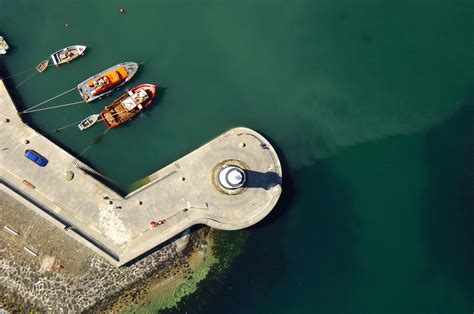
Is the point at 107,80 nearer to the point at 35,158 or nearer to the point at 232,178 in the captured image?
the point at 35,158

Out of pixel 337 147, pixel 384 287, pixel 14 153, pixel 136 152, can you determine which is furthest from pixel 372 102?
pixel 14 153

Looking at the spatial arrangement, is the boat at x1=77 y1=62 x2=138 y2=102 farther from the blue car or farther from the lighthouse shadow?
the lighthouse shadow

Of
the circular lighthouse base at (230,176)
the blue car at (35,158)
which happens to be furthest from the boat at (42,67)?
the circular lighthouse base at (230,176)

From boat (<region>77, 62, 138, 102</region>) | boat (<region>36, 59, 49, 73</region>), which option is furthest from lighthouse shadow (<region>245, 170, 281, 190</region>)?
boat (<region>36, 59, 49, 73</region>)

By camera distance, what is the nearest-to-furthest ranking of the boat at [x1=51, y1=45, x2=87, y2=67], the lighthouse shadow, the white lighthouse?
the white lighthouse < the lighthouse shadow < the boat at [x1=51, y1=45, x2=87, y2=67]

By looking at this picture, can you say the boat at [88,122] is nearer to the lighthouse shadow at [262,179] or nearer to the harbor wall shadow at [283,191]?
the lighthouse shadow at [262,179]

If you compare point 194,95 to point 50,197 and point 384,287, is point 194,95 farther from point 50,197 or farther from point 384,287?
point 384,287
